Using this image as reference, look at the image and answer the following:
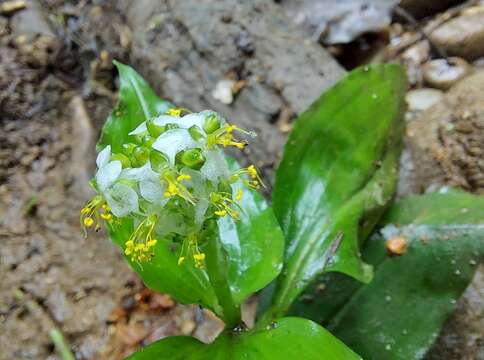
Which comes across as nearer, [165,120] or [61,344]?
[165,120]

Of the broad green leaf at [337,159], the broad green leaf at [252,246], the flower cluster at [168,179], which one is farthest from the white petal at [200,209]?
the broad green leaf at [337,159]

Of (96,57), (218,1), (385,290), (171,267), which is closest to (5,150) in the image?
(96,57)

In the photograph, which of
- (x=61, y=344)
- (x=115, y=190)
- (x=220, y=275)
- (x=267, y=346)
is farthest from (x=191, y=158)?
(x=61, y=344)

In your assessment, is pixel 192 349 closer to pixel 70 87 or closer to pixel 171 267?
pixel 171 267

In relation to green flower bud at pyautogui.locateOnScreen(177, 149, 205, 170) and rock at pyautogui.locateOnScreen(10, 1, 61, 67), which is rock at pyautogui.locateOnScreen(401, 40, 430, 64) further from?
green flower bud at pyautogui.locateOnScreen(177, 149, 205, 170)

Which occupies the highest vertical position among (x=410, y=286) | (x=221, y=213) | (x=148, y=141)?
(x=148, y=141)

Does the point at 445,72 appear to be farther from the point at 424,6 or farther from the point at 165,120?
the point at 165,120
